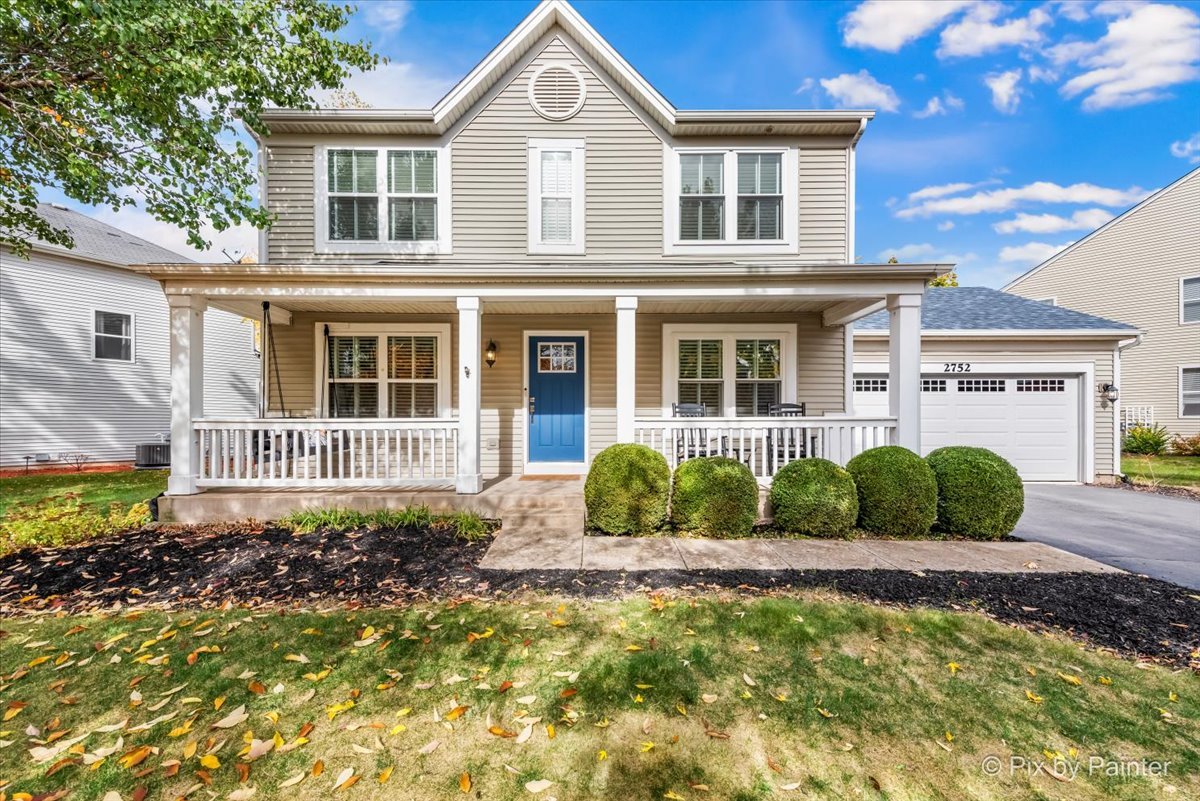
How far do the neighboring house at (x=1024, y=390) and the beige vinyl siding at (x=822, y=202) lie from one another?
2.20m

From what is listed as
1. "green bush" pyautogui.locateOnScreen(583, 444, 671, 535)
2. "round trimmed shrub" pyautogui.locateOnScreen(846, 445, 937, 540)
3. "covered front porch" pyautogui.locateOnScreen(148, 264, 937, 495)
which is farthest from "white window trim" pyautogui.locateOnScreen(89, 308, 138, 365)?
"round trimmed shrub" pyautogui.locateOnScreen(846, 445, 937, 540)

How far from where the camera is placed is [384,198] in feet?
24.1

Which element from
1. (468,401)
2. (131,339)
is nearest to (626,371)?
(468,401)

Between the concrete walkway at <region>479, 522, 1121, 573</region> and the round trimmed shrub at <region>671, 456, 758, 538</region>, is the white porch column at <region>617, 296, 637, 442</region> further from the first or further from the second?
the concrete walkway at <region>479, 522, 1121, 573</region>

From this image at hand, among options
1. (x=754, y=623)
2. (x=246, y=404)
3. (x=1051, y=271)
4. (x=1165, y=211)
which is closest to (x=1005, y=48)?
(x=1165, y=211)

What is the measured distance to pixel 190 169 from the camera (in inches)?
246

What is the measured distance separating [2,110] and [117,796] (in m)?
7.69

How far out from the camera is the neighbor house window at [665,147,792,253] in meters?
7.42

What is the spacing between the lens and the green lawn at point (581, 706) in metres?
2.15

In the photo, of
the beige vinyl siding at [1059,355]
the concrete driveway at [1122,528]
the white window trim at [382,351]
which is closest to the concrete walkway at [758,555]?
the concrete driveway at [1122,528]

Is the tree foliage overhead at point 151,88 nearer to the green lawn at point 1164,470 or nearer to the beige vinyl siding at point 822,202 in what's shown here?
the beige vinyl siding at point 822,202

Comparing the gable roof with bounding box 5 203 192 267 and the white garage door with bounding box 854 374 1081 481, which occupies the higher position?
the gable roof with bounding box 5 203 192 267

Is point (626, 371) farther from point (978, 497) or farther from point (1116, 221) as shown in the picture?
point (1116, 221)

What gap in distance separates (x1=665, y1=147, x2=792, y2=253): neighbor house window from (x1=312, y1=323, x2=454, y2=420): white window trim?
3934mm
